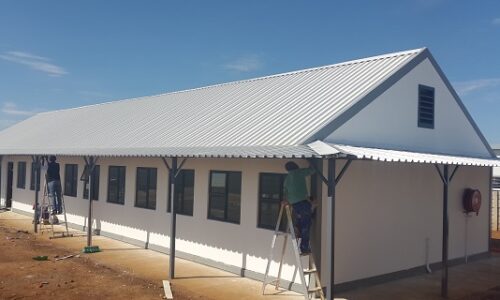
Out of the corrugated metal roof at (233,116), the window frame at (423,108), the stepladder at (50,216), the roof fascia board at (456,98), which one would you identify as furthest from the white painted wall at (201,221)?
the roof fascia board at (456,98)

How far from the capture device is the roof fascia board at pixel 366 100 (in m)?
9.45

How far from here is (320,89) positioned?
39.9 ft

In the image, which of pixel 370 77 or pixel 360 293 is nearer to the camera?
pixel 360 293

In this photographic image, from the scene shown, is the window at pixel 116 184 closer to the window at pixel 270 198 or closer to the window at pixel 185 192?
the window at pixel 185 192

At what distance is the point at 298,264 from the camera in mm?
8711

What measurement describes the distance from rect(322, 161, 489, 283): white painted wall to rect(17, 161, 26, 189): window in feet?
55.5

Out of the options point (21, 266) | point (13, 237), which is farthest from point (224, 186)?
point (13, 237)

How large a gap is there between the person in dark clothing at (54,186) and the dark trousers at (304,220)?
10888 millimetres

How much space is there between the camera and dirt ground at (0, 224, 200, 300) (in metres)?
8.98

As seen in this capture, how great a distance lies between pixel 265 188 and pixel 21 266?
612 centimetres

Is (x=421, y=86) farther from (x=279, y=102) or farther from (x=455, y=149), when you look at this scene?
(x=279, y=102)

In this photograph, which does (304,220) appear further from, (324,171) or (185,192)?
(185,192)

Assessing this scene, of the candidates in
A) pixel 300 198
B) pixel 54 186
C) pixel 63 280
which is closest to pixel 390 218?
pixel 300 198

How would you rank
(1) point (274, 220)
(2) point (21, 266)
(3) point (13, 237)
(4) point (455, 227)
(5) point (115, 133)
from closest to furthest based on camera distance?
(1) point (274, 220) < (2) point (21, 266) < (4) point (455, 227) < (3) point (13, 237) < (5) point (115, 133)
